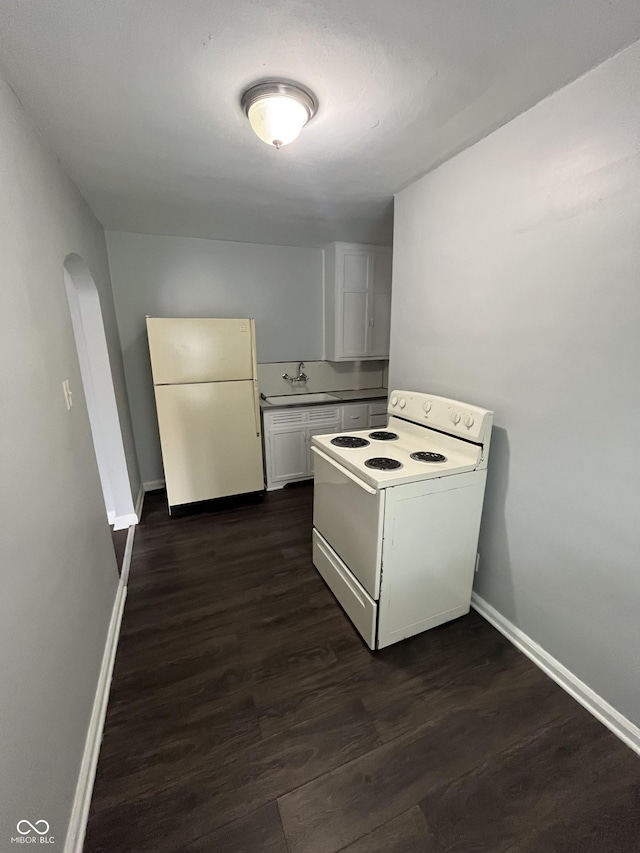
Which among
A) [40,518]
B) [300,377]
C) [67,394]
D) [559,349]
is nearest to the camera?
[40,518]

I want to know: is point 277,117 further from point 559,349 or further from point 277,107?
point 559,349

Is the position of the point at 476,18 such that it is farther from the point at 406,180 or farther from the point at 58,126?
the point at 58,126

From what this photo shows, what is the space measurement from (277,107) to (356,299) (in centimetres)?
225

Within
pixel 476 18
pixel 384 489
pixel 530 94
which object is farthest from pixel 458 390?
pixel 476 18

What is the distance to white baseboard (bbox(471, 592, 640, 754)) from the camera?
4.25 feet

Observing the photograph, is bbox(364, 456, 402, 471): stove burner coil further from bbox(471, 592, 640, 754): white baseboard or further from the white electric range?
bbox(471, 592, 640, 754): white baseboard

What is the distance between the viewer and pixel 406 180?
200 cm

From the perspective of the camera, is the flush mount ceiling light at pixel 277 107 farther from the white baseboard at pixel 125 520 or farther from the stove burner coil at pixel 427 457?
the white baseboard at pixel 125 520

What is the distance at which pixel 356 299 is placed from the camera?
3428 mm

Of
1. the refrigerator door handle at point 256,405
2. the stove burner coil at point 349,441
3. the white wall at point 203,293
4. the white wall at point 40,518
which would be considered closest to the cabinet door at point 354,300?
the white wall at point 203,293

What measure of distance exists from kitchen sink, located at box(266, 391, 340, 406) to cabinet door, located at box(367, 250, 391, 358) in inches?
25.9

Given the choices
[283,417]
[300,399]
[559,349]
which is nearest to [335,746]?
[559,349]

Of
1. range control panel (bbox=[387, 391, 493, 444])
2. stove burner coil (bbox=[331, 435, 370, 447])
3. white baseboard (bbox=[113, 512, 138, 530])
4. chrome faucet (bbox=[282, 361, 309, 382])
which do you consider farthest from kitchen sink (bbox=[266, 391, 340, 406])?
white baseboard (bbox=[113, 512, 138, 530])

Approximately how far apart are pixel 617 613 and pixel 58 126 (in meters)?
2.96
